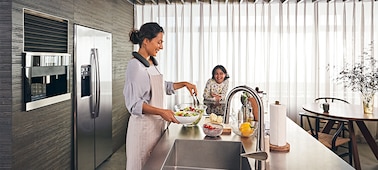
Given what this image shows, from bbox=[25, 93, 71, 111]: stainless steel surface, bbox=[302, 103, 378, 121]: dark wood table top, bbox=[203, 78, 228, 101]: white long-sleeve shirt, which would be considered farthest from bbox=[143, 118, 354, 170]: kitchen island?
bbox=[203, 78, 228, 101]: white long-sleeve shirt

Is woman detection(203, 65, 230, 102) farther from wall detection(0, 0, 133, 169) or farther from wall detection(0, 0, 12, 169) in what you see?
wall detection(0, 0, 12, 169)

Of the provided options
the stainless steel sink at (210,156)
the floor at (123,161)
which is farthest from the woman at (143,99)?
the floor at (123,161)

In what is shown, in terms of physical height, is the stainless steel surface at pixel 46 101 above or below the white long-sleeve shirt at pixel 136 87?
below

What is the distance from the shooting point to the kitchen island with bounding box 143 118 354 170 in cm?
162

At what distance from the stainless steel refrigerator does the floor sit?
0.10 metres

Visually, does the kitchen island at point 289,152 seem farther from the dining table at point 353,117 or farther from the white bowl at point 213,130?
the dining table at point 353,117

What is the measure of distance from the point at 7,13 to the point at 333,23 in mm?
5207

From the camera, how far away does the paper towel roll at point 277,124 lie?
179 cm

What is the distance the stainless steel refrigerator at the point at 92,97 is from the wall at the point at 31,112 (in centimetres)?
13

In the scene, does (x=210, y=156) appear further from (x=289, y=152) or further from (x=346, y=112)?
(x=346, y=112)

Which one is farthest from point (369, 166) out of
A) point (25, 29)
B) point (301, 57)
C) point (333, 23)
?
point (25, 29)

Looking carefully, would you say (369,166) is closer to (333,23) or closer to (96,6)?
(333,23)

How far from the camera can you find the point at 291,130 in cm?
246

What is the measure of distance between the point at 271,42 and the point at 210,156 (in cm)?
415
